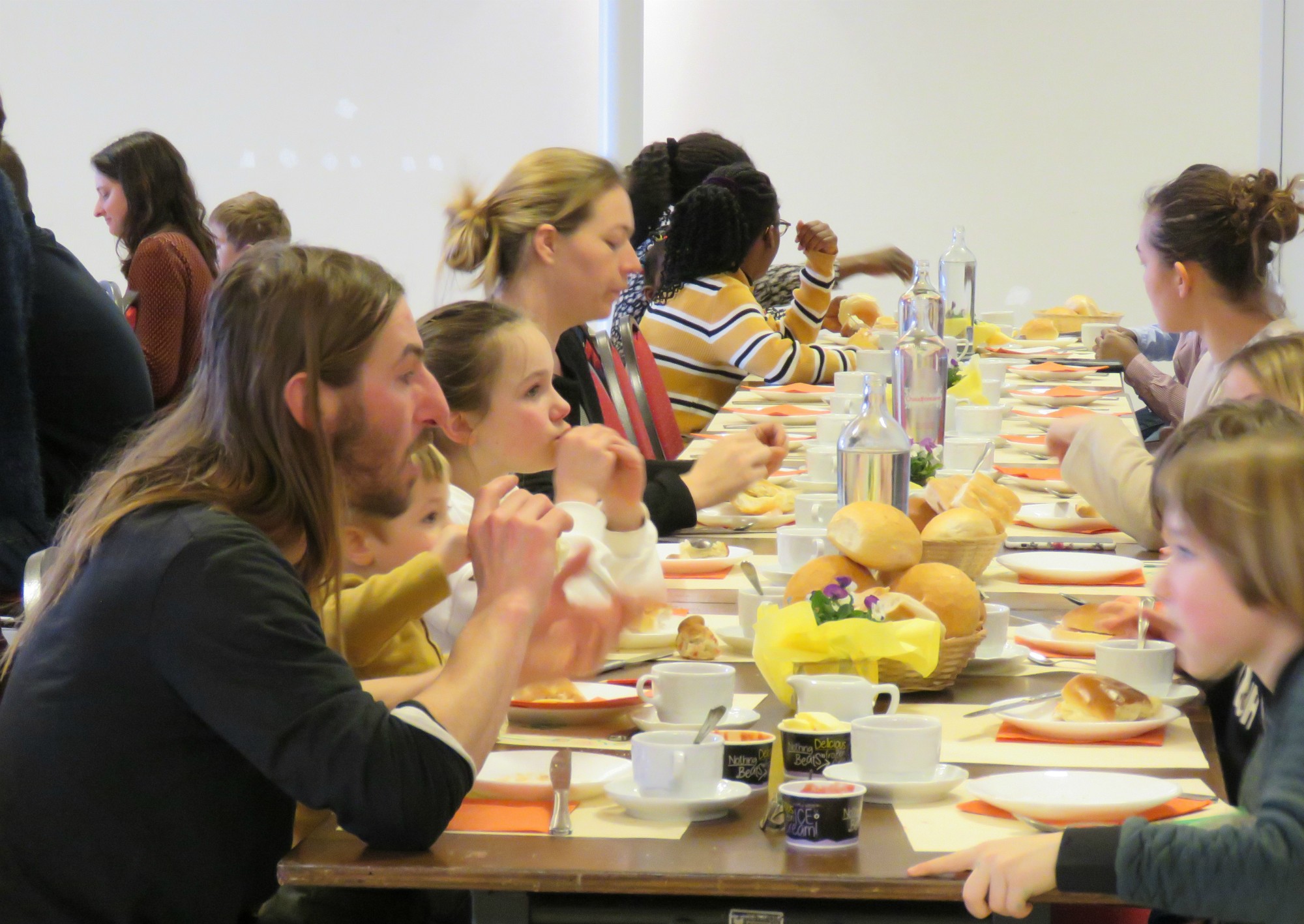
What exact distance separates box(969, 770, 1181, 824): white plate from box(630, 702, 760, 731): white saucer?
0.23 meters

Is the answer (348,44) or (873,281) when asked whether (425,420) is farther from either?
(873,281)

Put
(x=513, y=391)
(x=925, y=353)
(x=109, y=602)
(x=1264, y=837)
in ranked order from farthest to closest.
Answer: (x=925, y=353)
(x=513, y=391)
(x=109, y=602)
(x=1264, y=837)

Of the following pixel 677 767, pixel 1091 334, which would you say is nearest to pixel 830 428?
pixel 677 767

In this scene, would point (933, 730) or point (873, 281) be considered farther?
point (873, 281)

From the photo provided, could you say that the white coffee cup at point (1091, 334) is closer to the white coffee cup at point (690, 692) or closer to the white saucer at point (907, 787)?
the white coffee cup at point (690, 692)

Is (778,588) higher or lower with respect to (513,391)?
lower

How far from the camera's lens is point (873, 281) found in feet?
26.7

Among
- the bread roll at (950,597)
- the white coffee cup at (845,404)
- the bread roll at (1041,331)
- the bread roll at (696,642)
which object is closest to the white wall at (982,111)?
the bread roll at (1041,331)

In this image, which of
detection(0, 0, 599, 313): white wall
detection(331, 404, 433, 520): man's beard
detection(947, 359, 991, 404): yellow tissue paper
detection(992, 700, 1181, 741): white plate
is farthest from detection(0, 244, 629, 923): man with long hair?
detection(0, 0, 599, 313): white wall

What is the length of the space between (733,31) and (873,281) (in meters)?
1.52

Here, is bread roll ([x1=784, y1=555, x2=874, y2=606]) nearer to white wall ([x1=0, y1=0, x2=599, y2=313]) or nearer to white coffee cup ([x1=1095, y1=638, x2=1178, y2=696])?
white coffee cup ([x1=1095, y1=638, x2=1178, y2=696])

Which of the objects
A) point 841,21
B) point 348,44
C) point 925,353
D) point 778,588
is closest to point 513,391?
point 778,588

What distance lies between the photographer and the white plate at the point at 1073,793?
116 cm

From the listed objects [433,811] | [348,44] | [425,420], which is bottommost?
[433,811]
